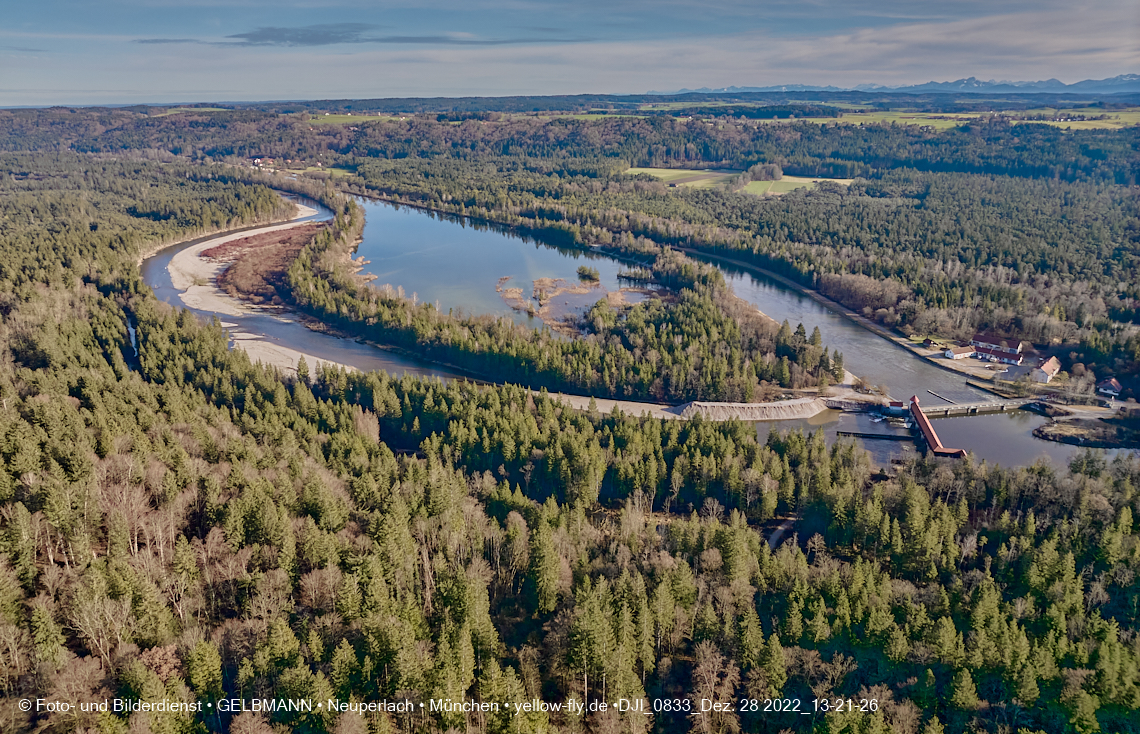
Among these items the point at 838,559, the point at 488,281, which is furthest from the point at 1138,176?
the point at 838,559

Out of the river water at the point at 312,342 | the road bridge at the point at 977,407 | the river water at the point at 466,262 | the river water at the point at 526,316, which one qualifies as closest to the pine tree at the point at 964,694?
the river water at the point at 526,316

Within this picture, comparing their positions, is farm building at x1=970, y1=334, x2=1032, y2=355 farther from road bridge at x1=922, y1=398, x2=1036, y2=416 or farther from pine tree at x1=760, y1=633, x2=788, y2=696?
pine tree at x1=760, y1=633, x2=788, y2=696

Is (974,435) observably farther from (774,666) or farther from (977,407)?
(774,666)

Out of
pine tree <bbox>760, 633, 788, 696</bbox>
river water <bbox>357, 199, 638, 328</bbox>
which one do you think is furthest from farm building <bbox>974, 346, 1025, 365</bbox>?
pine tree <bbox>760, 633, 788, 696</bbox>

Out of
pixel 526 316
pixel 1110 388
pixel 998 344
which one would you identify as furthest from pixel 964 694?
pixel 526 316

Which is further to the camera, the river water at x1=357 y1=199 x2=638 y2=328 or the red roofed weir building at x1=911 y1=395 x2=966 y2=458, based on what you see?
the river water at x1=357 y1=199 x2=638 y2=328
